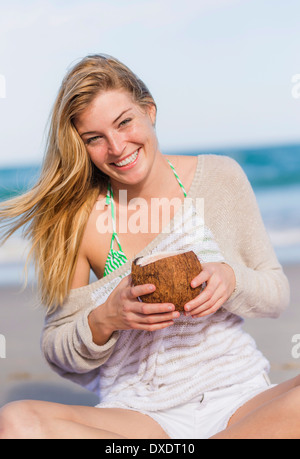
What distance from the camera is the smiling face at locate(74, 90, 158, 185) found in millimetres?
2611

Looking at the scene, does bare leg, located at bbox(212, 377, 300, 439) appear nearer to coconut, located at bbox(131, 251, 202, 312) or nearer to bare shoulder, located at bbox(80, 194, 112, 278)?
coconut, located at bbox(131, 251, 202, 312)

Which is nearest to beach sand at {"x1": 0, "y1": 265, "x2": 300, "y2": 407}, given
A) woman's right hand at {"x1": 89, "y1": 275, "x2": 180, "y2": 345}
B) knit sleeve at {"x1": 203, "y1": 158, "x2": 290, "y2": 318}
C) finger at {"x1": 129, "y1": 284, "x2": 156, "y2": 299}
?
woman's right hand at {"x1": 89, "y1": 275, "x2": 180, "y2": 345}

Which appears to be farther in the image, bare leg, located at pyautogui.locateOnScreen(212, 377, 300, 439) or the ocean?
the ocean

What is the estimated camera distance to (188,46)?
66.1 ft

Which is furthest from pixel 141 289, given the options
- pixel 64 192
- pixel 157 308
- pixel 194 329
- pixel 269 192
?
pixel 269 192

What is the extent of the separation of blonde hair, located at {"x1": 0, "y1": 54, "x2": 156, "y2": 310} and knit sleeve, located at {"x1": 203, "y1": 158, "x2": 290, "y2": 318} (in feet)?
1.85

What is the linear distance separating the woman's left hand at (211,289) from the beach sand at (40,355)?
1.36 m

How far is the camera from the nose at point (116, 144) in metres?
2.58

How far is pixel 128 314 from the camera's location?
92.1 inches

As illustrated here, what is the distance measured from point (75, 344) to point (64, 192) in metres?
0.72

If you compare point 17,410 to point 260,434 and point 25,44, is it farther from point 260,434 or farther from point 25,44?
point 25,44

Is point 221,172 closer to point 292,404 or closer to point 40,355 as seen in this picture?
point 292,404

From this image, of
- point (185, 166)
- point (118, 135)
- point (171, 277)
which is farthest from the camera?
point (185, 166)

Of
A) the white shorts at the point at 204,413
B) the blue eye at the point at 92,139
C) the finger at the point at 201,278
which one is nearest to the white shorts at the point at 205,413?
the white shorts at the point at 204,413
